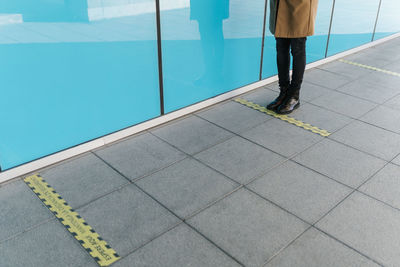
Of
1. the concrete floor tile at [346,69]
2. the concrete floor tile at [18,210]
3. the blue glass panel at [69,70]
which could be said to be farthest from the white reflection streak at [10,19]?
the concrete floor tile at [346,69]

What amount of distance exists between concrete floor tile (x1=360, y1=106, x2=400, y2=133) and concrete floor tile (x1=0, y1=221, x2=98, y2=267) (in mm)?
2986

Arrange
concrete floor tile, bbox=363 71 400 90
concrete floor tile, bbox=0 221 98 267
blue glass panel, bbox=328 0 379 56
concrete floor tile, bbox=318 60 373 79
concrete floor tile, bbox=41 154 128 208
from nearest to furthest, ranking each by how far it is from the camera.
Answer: concrete floor tile, bbox=0 221 98 267 < concrete floor tile, bbox=41 154 128 208 < concrete floor tile, bbox=363 71 400 90 < concrete floor tile, bbox=318 60 373 79 < blue glass panel, bbox=328 0 379 56

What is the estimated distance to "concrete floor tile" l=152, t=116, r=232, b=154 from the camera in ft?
10.6

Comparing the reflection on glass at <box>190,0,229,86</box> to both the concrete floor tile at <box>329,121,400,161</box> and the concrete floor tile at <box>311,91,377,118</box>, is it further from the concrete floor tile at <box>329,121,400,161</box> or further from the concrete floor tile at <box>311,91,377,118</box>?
the concrete floor tile at <box>329,121,400,161</box>

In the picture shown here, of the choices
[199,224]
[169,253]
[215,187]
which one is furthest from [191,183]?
[169,253]

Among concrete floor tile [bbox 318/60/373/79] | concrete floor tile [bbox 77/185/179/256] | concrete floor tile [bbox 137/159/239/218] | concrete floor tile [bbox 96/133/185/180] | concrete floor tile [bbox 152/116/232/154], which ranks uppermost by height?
concrete floor tile [bbox 318/60/373/79]

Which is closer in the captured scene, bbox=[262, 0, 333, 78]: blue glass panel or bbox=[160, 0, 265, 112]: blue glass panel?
bbox=[160, 0, 265, 112]: blue glass panel

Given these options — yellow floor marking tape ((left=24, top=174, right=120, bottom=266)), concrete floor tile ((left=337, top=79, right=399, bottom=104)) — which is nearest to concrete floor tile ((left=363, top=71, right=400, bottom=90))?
concrete floor tile ((left=337, top=79, right=399, bottom=104))

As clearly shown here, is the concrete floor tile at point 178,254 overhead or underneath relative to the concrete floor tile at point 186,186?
underneath

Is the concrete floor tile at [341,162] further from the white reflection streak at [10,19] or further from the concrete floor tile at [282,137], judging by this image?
the white reflection streak at [10,19]

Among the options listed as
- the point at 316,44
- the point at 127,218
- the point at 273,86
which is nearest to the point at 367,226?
the point at 127,218

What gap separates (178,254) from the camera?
6.93 ft

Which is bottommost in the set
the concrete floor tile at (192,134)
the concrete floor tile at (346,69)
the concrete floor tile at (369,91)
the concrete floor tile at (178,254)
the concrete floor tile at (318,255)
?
the concrete floor tile at (318,255)

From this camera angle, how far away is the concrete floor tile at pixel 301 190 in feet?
8.19
